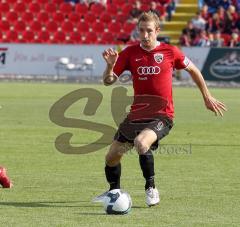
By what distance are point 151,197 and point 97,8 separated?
3127 cm

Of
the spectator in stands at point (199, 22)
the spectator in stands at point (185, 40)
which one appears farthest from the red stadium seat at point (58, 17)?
the spectator in stands at point (185, 40)

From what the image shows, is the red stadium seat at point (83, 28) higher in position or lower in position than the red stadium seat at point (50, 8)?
lower

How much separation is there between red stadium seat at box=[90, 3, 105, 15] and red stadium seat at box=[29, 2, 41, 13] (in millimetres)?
2656

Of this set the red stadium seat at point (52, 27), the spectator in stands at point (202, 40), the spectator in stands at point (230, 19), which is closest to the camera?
the spectator in stands at point (202, 40)

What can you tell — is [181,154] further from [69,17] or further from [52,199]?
[69,17]

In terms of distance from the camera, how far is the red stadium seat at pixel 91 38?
38.3m

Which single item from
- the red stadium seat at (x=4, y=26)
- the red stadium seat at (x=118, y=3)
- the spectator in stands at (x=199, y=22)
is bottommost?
the red stadium seat at (x=4, y=26)

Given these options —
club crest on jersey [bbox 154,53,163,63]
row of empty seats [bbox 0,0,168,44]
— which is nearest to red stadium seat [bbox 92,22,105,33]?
row of empty seats [bbox 0,0,168,44]

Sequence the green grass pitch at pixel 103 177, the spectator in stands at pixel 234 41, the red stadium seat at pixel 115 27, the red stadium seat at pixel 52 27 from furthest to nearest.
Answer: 1. the red stadium seat at pixel 52 27
2. the red stadium seat at pixel 115 27
3. the spectator in stands at pixel 234 41
4. the green grass pitch at pixel 103 177

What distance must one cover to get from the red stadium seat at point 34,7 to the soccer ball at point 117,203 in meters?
32.2

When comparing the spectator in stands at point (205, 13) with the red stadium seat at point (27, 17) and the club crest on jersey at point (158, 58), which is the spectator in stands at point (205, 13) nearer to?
the red stadium seat at point (27, 17)

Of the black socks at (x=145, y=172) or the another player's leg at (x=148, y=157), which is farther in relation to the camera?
the black socks at (x=145, y=172)

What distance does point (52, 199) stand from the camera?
948cm

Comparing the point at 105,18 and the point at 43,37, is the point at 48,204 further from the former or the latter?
the point at 105,18
